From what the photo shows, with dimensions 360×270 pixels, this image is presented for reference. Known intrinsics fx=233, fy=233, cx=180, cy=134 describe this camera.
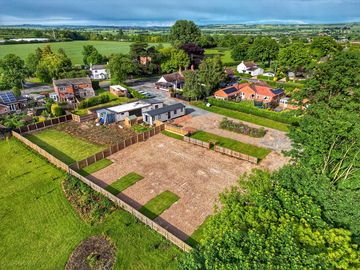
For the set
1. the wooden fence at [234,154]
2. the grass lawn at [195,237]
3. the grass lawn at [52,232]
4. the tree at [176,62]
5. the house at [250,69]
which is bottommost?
the grass lawn at [52,232]

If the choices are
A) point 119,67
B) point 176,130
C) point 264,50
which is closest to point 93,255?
point 176,130

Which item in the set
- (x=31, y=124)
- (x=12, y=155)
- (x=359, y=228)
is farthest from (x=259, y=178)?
(x=31, y=124)

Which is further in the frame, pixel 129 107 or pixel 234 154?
pixel 129 107

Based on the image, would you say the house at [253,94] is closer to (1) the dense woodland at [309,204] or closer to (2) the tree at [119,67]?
(1) the dense woodland at [309,204]

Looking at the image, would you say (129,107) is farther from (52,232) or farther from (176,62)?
(176,62)

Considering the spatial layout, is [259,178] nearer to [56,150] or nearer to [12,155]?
[56,150]

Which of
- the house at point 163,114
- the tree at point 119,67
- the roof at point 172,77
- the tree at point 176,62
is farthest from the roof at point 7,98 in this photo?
the tree at point 176,62
